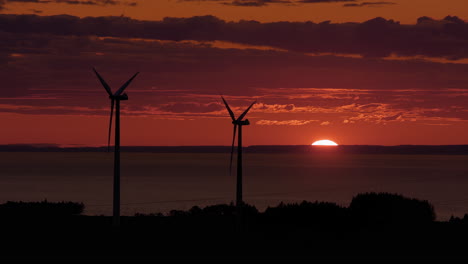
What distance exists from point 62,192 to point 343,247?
449 ft

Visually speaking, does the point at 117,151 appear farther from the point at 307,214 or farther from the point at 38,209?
the point at 38,209

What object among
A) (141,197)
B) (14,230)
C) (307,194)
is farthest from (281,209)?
(307,194)

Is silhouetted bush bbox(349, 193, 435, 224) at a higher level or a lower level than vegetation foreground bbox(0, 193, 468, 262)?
higher

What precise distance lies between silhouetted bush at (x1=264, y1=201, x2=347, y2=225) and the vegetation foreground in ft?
0.22

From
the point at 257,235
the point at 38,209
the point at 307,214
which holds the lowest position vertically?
the point at 257,235

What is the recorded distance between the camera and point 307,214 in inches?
2194

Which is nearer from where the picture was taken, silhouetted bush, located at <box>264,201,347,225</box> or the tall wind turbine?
the tall wind turbine

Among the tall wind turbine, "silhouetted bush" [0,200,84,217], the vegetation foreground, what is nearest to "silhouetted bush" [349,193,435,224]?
the vegetation foreground

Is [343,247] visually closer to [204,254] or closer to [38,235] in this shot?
[204,254]

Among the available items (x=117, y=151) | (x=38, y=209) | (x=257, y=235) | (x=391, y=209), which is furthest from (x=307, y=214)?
(x=38, y=209)

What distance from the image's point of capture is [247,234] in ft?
170

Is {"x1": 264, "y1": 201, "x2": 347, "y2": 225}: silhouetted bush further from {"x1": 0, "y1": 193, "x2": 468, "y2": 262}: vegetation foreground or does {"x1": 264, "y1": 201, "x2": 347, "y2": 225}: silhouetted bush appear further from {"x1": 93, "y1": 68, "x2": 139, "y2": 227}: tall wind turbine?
{"x1": 93, "y1": 68, "x2": 139, "y2": 227}: tall wind turbine

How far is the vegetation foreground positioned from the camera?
41.7 metres

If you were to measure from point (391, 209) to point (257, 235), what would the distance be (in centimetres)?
1507
